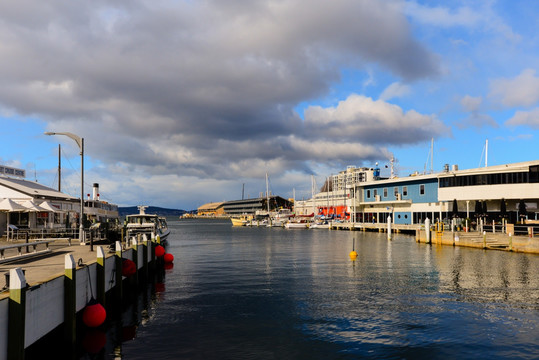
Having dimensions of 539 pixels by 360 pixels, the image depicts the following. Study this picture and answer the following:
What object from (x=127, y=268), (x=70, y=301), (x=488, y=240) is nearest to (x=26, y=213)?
(x=127, y=268)

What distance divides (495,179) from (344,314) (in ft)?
168

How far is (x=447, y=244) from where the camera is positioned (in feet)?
190

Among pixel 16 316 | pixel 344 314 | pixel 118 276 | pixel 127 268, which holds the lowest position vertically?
pixel 344 314

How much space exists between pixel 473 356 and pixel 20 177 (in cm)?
6207

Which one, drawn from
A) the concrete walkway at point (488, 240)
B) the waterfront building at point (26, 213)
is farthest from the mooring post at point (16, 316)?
the concrete walkway at point (488, 240)

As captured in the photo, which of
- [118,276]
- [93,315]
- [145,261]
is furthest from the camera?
[145,261]

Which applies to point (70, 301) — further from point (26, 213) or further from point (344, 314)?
point (26, 213)

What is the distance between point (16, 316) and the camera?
11.6 metres

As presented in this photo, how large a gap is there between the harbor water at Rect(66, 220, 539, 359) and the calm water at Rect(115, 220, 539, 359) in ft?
0.17

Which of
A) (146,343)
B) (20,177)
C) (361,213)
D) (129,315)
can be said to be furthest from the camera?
(361,213)

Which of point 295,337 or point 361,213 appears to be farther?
point 361,213

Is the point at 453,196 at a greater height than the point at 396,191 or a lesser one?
lesser

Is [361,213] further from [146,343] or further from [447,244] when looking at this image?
[146,343]

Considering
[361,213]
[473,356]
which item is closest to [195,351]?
[473,356]
